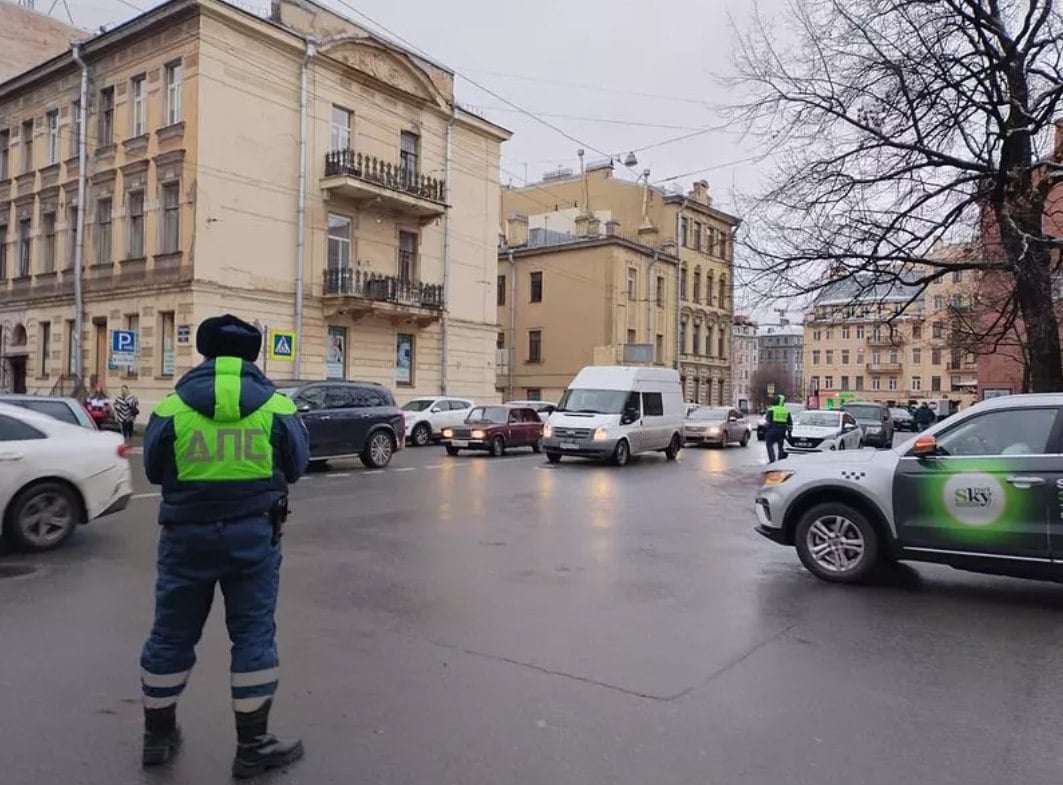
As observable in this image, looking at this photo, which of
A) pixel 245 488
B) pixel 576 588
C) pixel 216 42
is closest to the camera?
pixel 245 488

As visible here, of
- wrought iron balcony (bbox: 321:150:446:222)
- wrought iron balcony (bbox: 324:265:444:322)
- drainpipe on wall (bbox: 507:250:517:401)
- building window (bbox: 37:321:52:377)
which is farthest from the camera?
drainpipe on wall (bbox: 507:250:517:401)

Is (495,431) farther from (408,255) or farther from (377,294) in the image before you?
(408,255)

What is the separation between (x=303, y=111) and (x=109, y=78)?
680cm

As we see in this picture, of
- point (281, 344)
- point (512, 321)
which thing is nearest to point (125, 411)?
point (281, 344)

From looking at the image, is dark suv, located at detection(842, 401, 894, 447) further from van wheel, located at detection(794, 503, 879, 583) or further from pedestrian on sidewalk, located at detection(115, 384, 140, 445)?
van wheel, located at detection(794, 503, 879, 583)

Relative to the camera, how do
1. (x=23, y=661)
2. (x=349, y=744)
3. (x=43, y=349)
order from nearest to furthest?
(x=349, y=744) < (x=23, y=661) < (x=43, y=349)

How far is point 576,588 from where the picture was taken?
22.9 ft

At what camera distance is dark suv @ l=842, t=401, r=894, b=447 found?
31.4 metres

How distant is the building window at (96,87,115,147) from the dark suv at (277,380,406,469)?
55.5 ft

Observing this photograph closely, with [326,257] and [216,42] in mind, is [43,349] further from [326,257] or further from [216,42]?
[216,42]

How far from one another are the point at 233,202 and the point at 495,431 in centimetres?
1167

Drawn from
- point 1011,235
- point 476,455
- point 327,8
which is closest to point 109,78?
point 327,8

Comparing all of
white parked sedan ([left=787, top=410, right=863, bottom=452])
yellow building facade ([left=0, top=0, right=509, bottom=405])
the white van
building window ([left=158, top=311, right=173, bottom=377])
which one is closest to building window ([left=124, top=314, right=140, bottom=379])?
yellow building facade ([left=0, top=0, right=509, bottom=405])

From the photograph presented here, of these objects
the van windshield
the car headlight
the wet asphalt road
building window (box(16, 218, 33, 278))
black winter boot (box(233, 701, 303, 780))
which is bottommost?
the wet asphalt road
